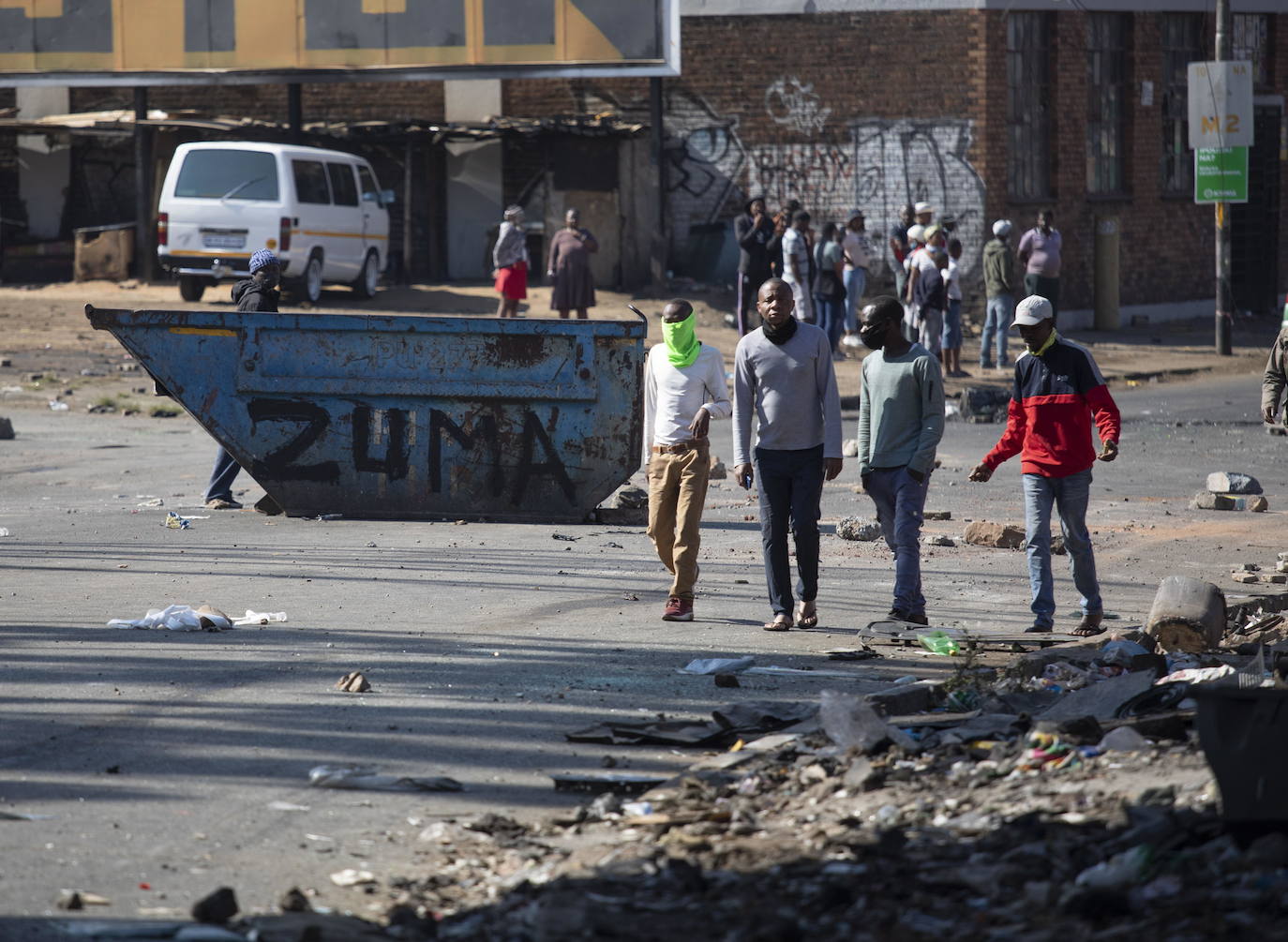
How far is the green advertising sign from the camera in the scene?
76.2 ft

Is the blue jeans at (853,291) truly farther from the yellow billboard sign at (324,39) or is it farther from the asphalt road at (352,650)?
the asphalt road at (352,650)

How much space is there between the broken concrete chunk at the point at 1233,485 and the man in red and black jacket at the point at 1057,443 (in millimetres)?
5026

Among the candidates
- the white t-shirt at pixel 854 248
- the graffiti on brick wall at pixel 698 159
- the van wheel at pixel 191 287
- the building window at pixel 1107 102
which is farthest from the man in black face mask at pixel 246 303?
the building window at pixel 1107 102

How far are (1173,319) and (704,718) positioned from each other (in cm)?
2407

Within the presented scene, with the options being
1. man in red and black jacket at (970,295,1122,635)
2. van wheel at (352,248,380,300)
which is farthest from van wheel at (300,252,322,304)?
man in red and black jacket at (970,295,1122,635)

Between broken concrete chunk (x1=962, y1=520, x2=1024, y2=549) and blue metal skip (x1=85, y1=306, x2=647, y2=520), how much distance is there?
233 centimetres

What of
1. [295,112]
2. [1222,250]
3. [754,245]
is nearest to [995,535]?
[754,245]

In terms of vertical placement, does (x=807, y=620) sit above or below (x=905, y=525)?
below

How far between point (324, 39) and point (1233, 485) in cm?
1770

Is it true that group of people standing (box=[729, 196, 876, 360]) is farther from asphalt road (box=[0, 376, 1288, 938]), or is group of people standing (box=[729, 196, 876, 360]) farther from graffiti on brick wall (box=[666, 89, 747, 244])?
asphalt road (box=[0, 376, 1288, 938])

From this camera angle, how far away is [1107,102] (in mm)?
27578

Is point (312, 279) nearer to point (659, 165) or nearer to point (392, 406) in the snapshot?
point (659, 165)

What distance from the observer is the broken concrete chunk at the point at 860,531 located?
1137cm

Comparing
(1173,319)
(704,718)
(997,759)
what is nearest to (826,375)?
(704,718)
